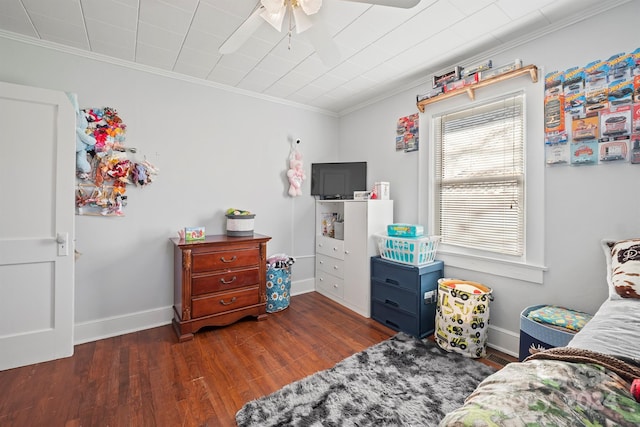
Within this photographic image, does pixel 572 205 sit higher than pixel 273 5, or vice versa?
pixel 273 5

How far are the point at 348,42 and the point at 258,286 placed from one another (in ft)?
7.90

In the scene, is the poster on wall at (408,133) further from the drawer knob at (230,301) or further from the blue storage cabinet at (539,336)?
the drawer knob at (230,301)

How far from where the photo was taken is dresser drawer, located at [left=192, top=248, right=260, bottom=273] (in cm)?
254

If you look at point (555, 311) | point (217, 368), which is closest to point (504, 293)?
point (555, 311)

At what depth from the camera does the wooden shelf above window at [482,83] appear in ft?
6.79

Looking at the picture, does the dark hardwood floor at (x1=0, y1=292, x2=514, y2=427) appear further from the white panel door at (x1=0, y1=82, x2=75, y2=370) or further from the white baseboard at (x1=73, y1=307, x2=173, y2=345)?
the white panel door at (x1=0, y1=82, x2=75, y2=370)

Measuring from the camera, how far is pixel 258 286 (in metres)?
2.87

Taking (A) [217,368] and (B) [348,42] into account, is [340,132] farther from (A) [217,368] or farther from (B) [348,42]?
(A) [217,368]

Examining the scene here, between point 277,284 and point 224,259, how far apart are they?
728mm

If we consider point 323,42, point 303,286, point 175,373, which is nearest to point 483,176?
point 323,42

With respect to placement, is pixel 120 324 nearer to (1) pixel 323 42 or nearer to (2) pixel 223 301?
(2) pixel 223 301

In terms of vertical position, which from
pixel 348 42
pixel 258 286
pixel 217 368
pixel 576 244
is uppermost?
pixel 348 42

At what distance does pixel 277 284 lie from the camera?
122 inches

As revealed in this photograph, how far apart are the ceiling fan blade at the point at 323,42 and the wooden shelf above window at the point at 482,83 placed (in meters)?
1.30
